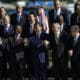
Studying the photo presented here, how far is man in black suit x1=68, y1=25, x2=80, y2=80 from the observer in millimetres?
11781

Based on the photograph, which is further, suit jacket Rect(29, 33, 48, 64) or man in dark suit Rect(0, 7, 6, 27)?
man in dark suit Rect(0, 7, 6, 27)

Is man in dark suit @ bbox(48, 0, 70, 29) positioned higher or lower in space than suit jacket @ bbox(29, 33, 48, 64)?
higher

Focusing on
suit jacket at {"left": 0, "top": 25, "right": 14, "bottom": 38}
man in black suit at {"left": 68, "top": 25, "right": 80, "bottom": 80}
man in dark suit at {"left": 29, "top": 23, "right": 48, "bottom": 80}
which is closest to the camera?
man in black suit at {"left": 68, "top": 25, "right": 80, "bottom": 80}

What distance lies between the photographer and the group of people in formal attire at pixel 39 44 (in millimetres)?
12055

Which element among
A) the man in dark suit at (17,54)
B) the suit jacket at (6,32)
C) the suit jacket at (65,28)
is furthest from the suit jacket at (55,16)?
the suit jacket at (6,32)

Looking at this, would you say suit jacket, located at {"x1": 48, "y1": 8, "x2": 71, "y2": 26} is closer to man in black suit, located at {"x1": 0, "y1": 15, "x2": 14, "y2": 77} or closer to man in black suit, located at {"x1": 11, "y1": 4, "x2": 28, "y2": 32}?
man in black suit, located at {"x1": 11, "y1": 4, "x2": 28, "y2": 32}

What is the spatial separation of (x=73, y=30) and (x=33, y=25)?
127cm

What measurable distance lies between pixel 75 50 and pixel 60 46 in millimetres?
484

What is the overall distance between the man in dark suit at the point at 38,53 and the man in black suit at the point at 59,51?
23cm

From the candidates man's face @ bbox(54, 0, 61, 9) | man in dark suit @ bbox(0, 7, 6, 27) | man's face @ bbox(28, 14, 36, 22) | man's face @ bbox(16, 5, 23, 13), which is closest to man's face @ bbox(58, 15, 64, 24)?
man's face @ bbox(54, 0, 61, 9)

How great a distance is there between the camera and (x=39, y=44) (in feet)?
40.0

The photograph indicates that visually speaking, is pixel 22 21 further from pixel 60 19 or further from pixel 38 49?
pixel 60 19

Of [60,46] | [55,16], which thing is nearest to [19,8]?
[55,16]

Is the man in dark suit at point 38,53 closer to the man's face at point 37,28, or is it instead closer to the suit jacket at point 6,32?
the man's face at point 37,28
